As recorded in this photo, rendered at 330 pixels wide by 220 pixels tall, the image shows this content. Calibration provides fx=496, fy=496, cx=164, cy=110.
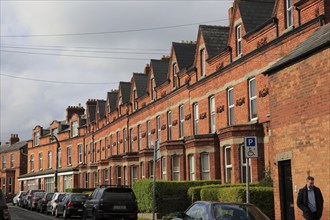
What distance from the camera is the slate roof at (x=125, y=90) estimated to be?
161 ft

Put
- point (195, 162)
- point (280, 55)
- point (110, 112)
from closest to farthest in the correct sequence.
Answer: point (280, 55), point (195, 162), point (110, 112)

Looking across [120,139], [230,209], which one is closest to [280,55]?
[230,209]

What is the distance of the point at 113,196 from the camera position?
20.3m

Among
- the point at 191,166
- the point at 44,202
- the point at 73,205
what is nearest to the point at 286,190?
the point at 191,166

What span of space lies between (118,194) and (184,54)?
1741cm

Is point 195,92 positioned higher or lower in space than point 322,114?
higher

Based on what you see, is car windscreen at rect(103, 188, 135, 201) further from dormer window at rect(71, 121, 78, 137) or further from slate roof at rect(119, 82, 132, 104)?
dormer window at rect(71, 121, 78, 137)

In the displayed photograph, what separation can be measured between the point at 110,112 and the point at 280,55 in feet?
108

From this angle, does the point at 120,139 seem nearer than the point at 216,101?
No

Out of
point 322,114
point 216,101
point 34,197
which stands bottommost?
point 34,197

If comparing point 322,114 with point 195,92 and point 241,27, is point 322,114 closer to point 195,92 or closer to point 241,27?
point 241,27

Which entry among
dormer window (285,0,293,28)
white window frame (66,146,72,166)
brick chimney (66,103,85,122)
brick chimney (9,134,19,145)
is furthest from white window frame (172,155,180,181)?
brick chimney (9,134,19,145)

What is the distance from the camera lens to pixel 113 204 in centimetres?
2011

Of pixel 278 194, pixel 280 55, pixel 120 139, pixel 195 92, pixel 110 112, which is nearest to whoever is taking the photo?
pixel 278 194
